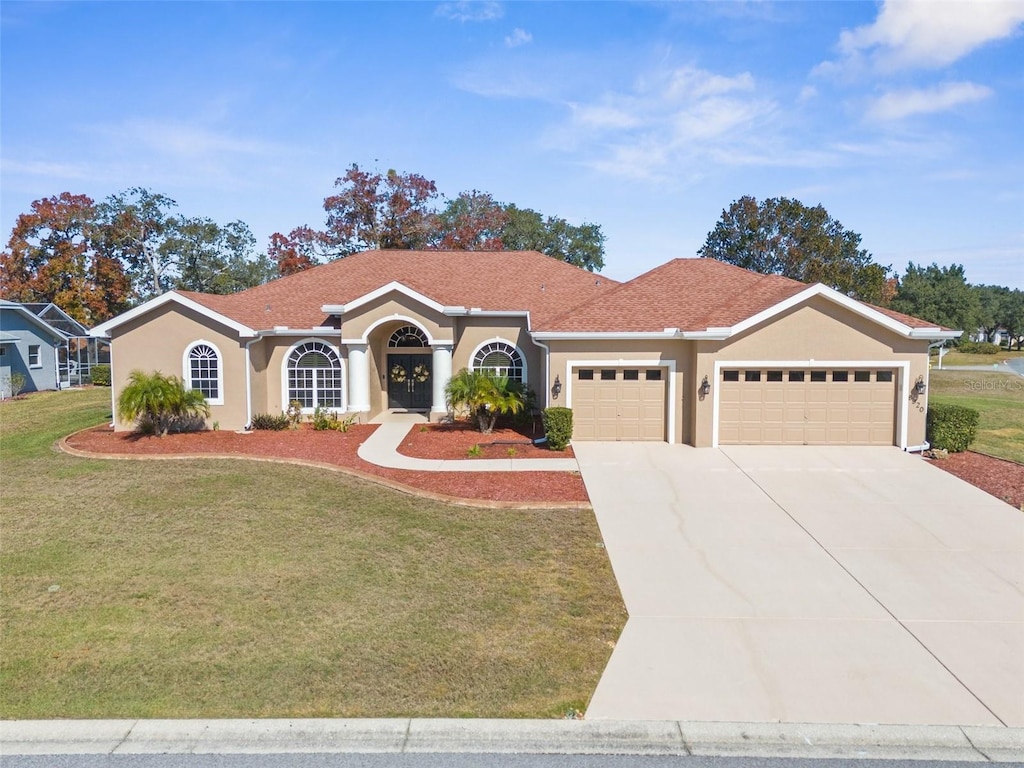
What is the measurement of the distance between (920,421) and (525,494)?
1069cm

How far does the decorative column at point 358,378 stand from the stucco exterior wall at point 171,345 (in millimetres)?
2960

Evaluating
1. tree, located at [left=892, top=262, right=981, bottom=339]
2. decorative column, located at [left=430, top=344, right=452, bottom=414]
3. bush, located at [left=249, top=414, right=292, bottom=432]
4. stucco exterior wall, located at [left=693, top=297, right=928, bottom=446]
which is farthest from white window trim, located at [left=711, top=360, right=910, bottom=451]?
tree, located at [left=892, top=262, right=981, bottom=339]

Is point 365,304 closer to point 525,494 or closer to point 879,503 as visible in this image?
point 525,494

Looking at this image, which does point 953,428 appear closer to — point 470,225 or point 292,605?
point 292,605

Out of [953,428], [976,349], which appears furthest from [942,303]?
[953,428]

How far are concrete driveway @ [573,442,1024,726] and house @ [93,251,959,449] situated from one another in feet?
10.1

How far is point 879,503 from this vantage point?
40.7 ft

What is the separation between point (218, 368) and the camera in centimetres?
1945

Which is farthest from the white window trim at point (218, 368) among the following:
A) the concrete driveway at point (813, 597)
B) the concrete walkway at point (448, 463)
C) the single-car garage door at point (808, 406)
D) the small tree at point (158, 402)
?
the single-car garage door at point (808, 406)

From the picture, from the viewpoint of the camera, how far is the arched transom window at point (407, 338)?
21.9 metres

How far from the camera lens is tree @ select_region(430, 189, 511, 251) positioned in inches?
1593

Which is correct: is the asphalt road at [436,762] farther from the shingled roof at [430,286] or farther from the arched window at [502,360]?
the arched window at [502,360]

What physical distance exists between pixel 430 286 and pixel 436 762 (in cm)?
1790

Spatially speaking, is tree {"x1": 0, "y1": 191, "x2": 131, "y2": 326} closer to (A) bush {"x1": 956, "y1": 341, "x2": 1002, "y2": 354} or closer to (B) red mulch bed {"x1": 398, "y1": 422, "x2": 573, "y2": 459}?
(B) red mulch bed {"x1": 398, "y1": 422, "x2": 573, "y2": 459}
